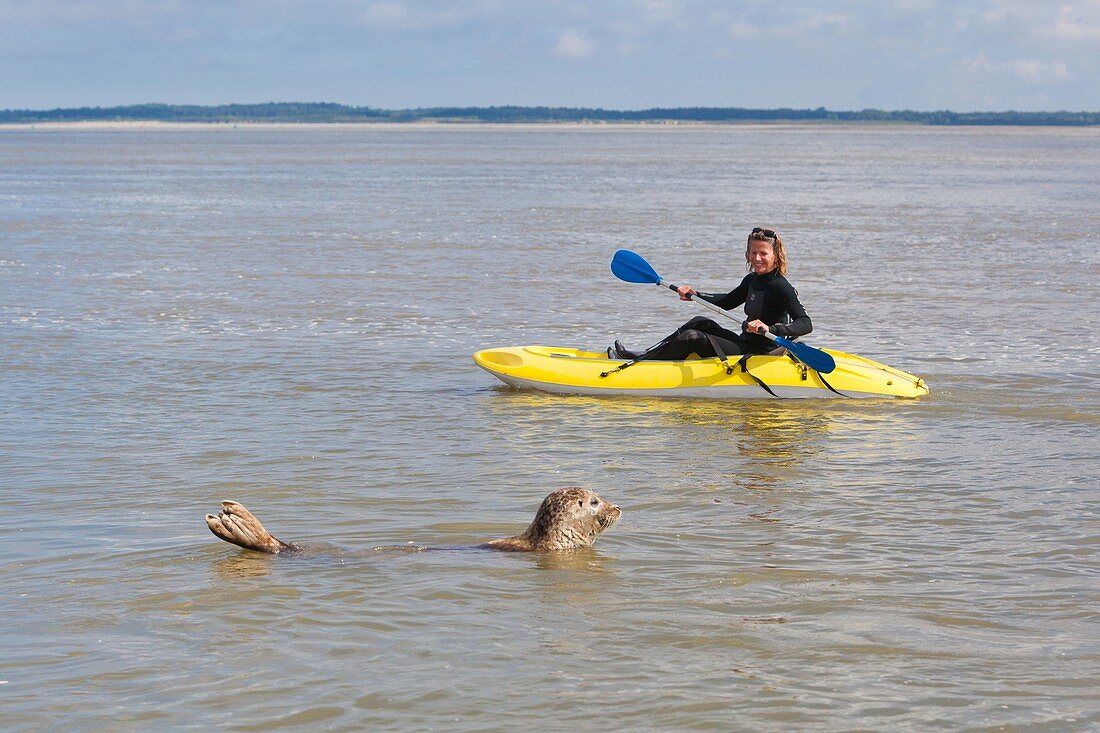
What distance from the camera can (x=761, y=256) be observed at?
10461 mm

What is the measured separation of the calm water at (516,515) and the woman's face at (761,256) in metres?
1.08

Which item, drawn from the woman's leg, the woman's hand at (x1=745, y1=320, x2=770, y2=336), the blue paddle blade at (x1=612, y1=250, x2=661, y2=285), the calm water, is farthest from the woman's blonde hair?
the blue paddle blade at (x1=612, y1=250, x2=661, y2=285)

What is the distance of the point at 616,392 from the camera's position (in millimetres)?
10906

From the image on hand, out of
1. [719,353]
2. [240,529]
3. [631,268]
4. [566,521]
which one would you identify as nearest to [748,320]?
[719,353]

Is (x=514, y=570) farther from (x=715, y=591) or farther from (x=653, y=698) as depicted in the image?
(x=653, y=698)

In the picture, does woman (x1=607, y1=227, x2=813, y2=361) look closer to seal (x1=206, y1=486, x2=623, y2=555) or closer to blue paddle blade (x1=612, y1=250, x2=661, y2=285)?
blue paddle blade (x1=612, y1=250, x2=661, y2=285)

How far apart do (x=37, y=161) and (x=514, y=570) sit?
2829 inches

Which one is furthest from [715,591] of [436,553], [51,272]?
[51,272]

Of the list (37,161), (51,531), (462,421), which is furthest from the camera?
(37,161)

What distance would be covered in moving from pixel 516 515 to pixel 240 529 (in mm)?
1809

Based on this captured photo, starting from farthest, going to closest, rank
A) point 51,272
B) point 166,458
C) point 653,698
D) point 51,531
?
1. point 51,272
2. point 166,458
3. point 51,531
4. point 653,698

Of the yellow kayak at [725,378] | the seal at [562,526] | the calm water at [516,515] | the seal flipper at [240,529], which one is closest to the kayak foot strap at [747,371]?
the yellow kayak at [725,378]

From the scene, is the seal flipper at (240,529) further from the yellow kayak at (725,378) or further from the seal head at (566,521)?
the yellow kayak at (725,378)

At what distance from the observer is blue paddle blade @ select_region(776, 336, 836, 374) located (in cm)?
1052
